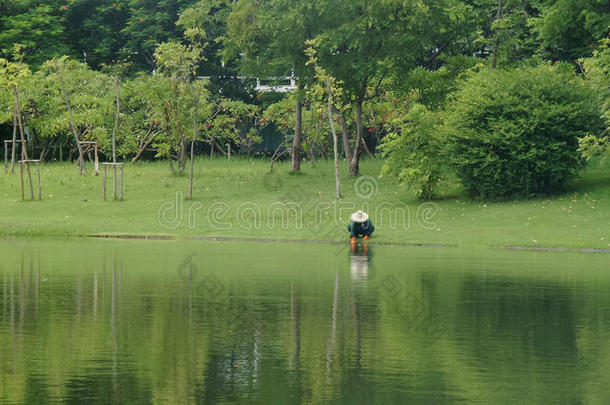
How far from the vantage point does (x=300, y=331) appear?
16312mm

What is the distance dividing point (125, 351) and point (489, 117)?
101 ft

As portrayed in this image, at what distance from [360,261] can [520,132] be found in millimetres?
15143

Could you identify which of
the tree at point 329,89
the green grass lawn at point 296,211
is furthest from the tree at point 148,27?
the tree at point 329,89

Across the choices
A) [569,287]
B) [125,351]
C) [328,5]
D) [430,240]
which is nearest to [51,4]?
[328,5]

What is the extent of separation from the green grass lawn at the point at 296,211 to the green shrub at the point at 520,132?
984mm

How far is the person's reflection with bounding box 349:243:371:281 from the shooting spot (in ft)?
82.7

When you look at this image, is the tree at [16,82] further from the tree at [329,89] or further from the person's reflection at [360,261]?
the person's reflection at [360,261]

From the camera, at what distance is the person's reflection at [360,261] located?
82.7ft

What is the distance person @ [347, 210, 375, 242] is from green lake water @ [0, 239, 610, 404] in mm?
6412

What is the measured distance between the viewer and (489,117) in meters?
43.1

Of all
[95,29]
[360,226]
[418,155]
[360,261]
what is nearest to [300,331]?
[360,261]

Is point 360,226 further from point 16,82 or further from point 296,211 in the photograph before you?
point 16,82

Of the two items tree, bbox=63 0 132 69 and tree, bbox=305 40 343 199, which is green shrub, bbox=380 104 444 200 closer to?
tree, bbox=305 40 343 199

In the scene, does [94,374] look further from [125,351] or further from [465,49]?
[465,49]
